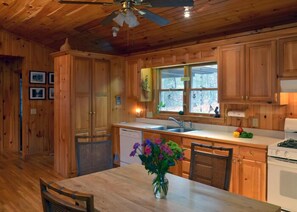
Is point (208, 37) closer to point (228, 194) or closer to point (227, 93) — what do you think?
point (227, 93)

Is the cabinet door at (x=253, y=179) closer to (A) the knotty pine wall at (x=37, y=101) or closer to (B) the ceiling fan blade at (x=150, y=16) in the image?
(B) the ceiling fan blade at (x=150, y=16)

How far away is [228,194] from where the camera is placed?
5.82 ft

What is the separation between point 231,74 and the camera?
140 inches

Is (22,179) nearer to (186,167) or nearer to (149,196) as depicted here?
(186,167)

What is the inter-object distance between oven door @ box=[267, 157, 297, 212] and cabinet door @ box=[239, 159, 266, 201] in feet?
0.27

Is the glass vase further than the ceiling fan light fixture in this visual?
No

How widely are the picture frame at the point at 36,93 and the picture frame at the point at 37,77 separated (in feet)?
0.54

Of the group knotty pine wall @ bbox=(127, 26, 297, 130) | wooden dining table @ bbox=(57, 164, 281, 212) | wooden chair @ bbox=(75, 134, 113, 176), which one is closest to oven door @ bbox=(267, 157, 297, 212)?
knotty pine wall @ bbox=(127, 26, 297, 130)

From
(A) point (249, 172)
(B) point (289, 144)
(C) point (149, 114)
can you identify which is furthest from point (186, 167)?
(C) point (149, 114)

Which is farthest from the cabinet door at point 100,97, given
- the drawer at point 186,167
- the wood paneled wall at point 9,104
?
the wood paneled wall at point 9,104

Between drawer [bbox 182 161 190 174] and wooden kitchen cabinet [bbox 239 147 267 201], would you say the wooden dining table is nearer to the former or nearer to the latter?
wooden kitchen cabinet [bbox 239 147 267 201]

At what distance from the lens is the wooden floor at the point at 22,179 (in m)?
3.44

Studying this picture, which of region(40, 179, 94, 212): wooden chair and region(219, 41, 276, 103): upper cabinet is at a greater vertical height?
region(219, 41, 276, 103): upper cabinet

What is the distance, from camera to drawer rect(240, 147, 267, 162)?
294cm
